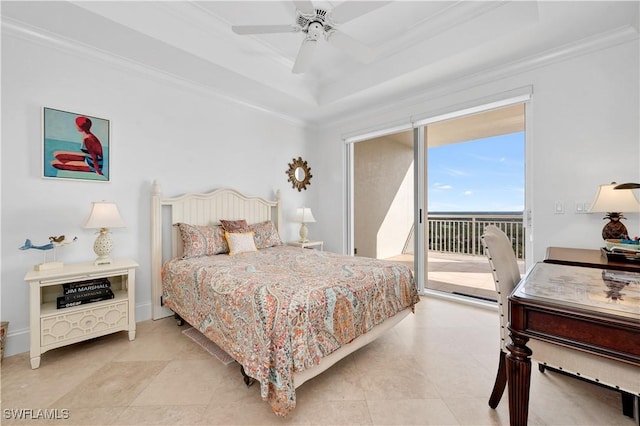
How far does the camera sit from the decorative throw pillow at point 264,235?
353cm

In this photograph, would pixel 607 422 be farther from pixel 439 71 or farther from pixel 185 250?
pixel 185 250

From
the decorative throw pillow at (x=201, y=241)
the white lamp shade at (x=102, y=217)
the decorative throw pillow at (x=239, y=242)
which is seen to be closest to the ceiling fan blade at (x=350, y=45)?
the decorative throw pillow at (x=239, y=242)

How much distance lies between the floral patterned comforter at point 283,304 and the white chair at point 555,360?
849mm

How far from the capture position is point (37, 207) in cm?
238

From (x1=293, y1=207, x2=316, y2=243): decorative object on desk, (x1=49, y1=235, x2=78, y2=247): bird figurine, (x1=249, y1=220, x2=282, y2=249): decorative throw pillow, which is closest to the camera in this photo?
(x1=49, y1=235, x2=78, y2=247): bird figurine

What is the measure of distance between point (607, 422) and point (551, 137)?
2.34 meters

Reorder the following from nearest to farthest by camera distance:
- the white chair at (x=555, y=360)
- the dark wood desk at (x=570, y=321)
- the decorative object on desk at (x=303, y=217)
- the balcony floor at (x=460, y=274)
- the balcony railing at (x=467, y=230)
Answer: the dark wood desk at (x=570, y=321), the white chair at (x=555, y=360), the balcony floor at (x=460, y=274), the decorative object on desk at (x=303, y=217), the balcony railing at (x=467, y=230)

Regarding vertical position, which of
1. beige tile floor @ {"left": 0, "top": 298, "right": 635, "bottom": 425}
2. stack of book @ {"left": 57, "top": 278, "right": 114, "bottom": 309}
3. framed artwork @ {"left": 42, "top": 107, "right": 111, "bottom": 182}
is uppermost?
framed artwork @ {"left": 42, "top": 107, "right": 111, "bottom": 182}

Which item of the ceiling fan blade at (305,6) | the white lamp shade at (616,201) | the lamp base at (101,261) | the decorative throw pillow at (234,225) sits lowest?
the lamp base at (101,261)

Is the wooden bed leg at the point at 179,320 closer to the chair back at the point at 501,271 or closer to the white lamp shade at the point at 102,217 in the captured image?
the white lamp shade at the point at 102,217

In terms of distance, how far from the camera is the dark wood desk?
0.94 meters

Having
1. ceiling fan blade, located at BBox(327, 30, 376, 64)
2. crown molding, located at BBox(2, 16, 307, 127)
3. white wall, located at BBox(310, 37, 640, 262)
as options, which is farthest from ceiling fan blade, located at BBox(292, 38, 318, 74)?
white wall, located at BBox(310, 37, 640, 262)

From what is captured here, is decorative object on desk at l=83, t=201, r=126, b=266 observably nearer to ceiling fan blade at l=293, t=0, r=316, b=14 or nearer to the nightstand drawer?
the nightstand drawer

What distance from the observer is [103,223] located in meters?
2.37
